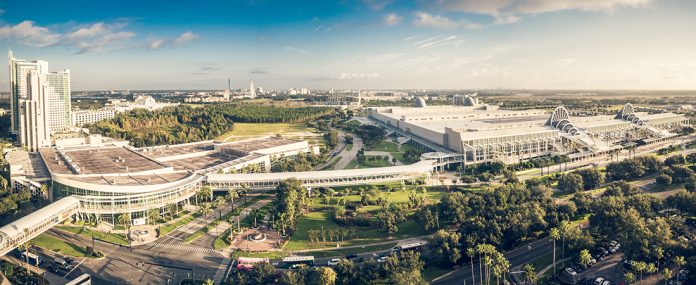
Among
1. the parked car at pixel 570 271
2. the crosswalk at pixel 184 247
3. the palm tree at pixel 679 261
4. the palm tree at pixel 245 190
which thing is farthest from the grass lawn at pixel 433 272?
the palm tree at pixel 245 190

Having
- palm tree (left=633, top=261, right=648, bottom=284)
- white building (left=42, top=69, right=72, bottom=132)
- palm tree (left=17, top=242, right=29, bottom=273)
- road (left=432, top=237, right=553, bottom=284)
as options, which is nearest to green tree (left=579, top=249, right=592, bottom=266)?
palm tree (left=633, top=261, right=648, bottom=284)

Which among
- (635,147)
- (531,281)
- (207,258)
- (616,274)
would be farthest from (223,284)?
(635,147)

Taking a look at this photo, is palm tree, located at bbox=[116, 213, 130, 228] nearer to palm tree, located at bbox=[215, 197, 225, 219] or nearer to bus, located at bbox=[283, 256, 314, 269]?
palm tree, located at bbox=[215, 197, 225, 219]

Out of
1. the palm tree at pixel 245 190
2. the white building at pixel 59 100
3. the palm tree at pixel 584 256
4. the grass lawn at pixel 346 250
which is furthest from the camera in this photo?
the white building at pixel 59 100

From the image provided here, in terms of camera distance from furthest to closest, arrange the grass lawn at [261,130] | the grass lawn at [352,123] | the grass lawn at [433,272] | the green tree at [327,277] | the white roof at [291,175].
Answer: the grass lawn at [352,123], the grass lawn at [261,130], the white roof at [291,175], the grass lawn at [433,272], the green tree at [327,277]

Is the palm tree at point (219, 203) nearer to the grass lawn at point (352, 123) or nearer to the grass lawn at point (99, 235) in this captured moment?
the grass lawn at point (99, 235)

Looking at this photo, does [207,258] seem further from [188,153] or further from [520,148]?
[520,148]
